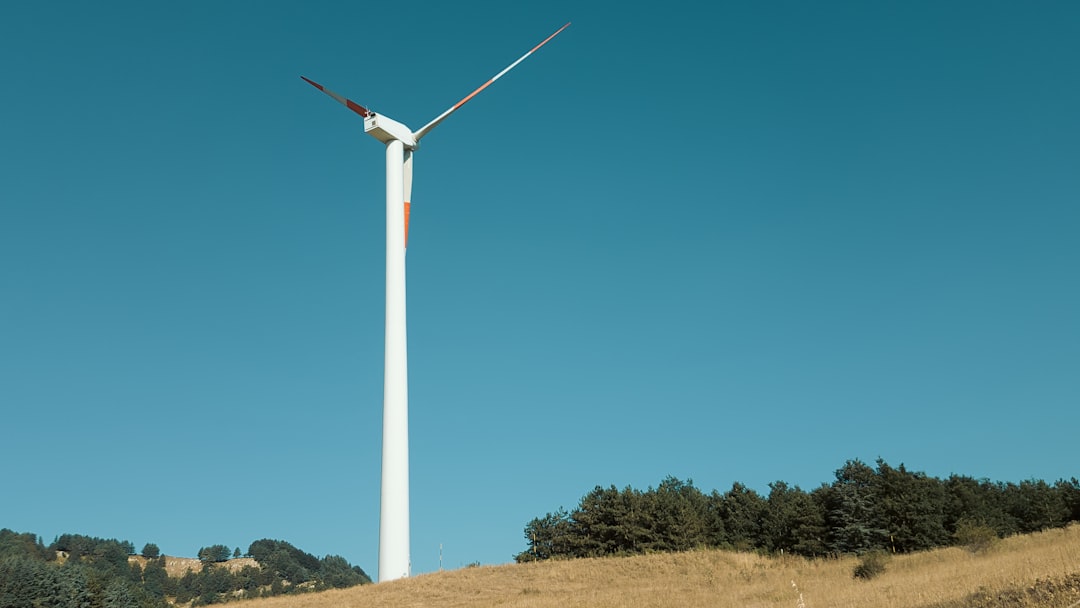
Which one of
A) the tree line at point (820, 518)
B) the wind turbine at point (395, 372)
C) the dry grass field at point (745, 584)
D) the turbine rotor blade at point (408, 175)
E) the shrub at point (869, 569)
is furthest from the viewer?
the tree line at point (820, 518)

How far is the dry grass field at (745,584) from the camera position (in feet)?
66.1

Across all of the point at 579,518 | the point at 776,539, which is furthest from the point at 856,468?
the point at 579,518

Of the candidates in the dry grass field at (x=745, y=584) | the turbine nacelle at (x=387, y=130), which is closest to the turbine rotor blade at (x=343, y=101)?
the turbine nacelle at (x=387, y=130)

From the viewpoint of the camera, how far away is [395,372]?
44.2 m

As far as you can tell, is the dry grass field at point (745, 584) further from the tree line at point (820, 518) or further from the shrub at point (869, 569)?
the tree line at point (820, 518)

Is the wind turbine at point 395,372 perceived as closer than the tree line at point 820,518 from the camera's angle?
Yes

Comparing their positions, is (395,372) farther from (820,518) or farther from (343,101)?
(820,518)

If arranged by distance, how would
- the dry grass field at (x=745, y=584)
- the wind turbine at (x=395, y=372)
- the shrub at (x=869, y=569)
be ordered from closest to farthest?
the dry grass field at (x=745, y=584)
the shrub at (x=869, y=569)
the wind turbine at (x=395, y=372)

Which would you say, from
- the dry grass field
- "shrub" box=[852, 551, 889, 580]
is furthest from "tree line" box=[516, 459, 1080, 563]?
"shrub" box=[852, 551, 889, 580]

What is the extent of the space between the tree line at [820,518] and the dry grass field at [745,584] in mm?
27835

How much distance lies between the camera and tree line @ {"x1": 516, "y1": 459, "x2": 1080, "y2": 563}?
257 feet

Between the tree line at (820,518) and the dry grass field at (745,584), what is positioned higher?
the tree line at (820,518)

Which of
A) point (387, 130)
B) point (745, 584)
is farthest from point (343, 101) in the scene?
point (745, 584)

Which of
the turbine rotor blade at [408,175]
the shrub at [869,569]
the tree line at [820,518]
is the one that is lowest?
the shrub at [869,569]
